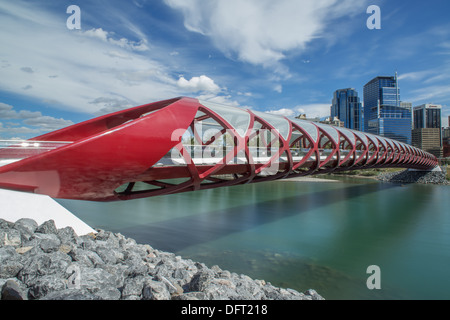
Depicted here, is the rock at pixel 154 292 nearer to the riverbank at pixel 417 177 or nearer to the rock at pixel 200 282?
the rock at pixel 200 282

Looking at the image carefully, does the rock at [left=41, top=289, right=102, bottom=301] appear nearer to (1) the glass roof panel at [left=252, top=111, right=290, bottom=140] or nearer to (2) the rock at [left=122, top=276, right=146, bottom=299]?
(2) the rock at [left=122, top=276, right=146, bottom=299]

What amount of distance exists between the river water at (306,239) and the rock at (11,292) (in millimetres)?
5745

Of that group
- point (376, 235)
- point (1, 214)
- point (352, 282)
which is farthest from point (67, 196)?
point (376, 235)

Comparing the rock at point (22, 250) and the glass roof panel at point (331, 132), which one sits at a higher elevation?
the glass roof panel at point (331, 132)

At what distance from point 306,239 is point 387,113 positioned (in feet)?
576

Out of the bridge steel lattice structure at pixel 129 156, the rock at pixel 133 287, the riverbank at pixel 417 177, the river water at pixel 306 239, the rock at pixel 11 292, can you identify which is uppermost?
the bridge steel lattice structure at pixel 129 156

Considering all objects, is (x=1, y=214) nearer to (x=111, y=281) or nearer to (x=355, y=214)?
(x=111, y=281)

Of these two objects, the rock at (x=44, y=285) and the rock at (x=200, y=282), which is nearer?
the rock at (x=44, y=285)

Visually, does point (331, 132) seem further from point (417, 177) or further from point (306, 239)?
point (417, 177)

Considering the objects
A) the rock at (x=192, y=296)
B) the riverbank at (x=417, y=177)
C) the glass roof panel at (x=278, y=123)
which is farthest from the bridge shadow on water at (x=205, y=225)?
the riverbank at (x=417, y=177)

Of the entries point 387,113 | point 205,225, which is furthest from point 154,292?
point 387,113

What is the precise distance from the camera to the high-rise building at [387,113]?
142375mm

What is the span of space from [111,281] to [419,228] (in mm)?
16386

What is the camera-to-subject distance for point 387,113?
157 metres
